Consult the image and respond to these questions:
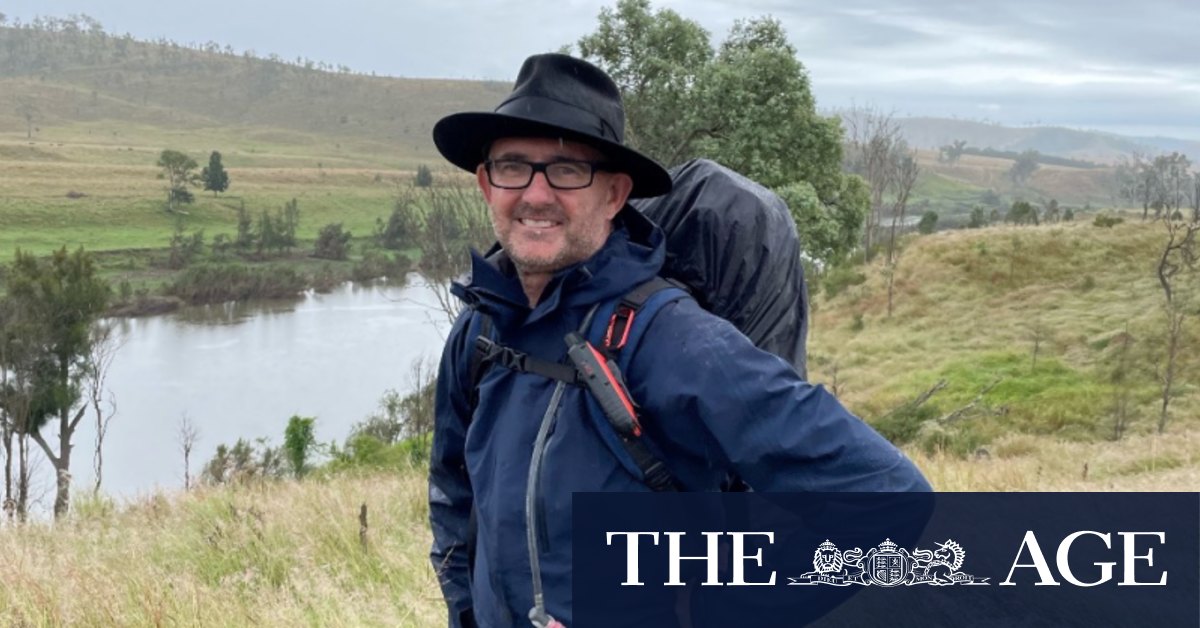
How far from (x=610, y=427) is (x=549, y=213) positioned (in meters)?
0.42

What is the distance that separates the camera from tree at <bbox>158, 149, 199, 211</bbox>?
255 ft

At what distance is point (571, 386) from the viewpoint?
1.56 meters

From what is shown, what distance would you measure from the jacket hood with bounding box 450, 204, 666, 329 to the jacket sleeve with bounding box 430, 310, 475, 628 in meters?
0.20

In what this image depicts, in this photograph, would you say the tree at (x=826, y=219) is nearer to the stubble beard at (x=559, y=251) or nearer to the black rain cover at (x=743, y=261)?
the black rain cover at (x=743, y=261)

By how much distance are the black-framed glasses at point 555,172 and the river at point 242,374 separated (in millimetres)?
21055

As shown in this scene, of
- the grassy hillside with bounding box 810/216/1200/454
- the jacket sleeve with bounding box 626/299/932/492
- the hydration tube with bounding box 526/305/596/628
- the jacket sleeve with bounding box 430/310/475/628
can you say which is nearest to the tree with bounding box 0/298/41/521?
the grassy hillside with bounding box 810/216/1200/454

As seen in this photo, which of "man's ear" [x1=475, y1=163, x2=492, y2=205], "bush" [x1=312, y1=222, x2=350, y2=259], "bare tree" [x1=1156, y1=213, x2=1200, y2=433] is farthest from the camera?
"bush" [x1=312, y1=222, x2=350, y2=259]

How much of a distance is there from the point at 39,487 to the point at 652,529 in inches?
1163

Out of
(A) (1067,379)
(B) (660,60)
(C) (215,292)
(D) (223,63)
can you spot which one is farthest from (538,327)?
(D) (223,63)

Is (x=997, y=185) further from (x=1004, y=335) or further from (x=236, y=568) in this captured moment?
(x=236, y=568)

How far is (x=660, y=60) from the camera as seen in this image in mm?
15977

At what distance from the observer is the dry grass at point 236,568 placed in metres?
3.16

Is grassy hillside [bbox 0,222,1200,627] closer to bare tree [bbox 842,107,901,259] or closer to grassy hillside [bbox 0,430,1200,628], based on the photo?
grassy hillside [bbox 0,430,1200,628]

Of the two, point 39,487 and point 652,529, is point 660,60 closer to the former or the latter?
point 652,529
